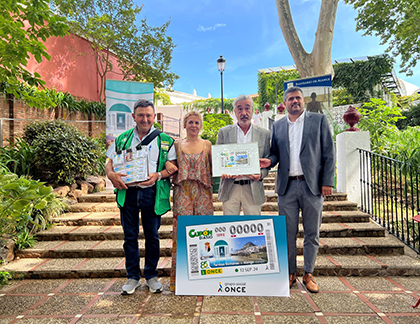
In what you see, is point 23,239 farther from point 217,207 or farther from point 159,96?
point 159,96

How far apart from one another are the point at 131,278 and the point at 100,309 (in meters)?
0.37

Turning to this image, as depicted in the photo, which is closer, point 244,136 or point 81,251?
point 244,136

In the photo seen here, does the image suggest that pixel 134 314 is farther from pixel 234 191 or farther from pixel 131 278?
pixel 234 191

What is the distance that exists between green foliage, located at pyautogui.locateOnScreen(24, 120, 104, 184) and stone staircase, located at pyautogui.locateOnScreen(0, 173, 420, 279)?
1.00m

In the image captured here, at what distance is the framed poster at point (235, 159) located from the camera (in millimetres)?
2482

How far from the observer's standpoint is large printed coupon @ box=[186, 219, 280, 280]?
7.97 ft

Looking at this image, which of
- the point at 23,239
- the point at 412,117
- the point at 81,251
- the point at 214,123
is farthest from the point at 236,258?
the point at 412,117

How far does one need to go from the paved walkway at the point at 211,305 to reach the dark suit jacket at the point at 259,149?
3.17ft

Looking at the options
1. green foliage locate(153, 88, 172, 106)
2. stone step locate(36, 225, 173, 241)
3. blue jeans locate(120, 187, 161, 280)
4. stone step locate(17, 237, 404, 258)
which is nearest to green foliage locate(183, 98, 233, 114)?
green foliage locate(153, 88, 172, 106)

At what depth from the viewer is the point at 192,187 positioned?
2.62 meters

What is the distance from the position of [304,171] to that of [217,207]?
2577 mm

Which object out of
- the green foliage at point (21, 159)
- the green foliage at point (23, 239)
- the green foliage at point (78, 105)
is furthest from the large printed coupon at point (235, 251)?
the green foliage at point (78, 105)

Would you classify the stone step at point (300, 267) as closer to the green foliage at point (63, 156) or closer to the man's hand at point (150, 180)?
the man's hand at point (150, 180)

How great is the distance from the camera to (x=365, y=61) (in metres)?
19.2
